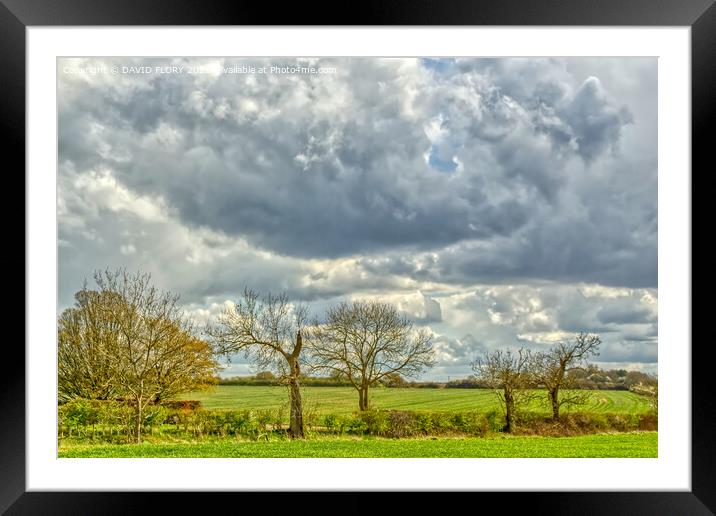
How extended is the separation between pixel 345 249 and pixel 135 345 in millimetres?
1819

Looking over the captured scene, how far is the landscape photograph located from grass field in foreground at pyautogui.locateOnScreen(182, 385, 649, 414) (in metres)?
0.02

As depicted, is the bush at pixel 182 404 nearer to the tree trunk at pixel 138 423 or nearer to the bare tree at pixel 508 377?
the tree trunk at pixel 138 423

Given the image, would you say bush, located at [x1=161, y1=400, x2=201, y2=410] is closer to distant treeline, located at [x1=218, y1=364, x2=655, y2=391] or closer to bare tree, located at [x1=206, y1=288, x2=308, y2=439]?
distant treeline, located at [x1=218, y1=364, x2=655, y2=391]

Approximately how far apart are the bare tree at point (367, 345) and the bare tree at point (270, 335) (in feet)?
0.51

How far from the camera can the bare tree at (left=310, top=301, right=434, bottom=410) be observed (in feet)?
14.2

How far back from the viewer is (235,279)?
4.23m

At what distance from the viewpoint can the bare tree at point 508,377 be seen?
174 inches

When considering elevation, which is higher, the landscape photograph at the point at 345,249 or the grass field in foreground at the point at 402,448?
the landscape photograph at the point at 345,249

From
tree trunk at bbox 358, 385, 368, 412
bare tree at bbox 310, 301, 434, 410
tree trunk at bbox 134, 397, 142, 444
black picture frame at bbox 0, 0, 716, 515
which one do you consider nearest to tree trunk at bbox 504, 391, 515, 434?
bare tree at bbox 310, 301, 434, 410

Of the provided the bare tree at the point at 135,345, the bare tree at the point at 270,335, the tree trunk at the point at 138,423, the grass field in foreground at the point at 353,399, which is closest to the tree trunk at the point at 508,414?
the grass field in foreground at the point at 353,399
